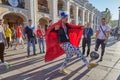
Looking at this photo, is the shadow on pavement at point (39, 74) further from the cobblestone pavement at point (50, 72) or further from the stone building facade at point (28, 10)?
the stone building facade at point (28, 10)

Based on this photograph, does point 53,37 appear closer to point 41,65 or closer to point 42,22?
point 41,65

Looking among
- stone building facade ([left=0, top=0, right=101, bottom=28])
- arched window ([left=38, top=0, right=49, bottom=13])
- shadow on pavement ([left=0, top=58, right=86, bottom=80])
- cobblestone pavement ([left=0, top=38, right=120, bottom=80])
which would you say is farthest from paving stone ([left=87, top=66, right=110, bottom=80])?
arched window ([left=38, top=0, right=49, bottom=13])

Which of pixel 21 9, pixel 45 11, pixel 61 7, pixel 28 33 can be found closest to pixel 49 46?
pixel 28 33

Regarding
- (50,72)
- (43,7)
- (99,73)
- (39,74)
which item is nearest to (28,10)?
(43,7)

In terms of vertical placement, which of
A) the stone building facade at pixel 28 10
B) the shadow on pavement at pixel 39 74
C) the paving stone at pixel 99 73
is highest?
the stone building facade at pixel 28 10

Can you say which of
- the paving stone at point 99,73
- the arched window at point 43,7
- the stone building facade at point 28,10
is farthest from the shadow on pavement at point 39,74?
the arched window at point 43,7

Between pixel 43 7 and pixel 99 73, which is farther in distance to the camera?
pixel 43 7

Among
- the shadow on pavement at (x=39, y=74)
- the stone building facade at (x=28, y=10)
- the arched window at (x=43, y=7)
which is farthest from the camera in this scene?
the arched window at (x=43, y=7)

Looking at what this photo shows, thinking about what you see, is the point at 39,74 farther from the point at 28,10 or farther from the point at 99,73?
the point at 28,10

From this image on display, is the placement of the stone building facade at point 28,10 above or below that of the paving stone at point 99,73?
above

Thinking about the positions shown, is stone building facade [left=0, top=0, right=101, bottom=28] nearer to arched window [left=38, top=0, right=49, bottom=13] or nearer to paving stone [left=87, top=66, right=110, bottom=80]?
arched window [left=38, top=0, right=49, bottom=13]

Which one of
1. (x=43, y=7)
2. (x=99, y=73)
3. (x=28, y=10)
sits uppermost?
(x=43, y=7)

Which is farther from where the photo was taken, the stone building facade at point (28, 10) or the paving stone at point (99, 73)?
the stone building facade at point (28, 10)

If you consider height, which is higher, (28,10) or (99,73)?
(28,10)
